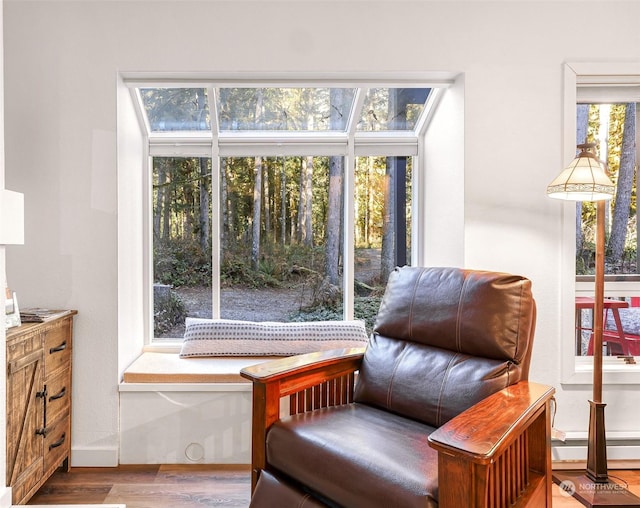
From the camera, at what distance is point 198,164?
2682 mm

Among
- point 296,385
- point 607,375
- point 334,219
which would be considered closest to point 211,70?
point 334,219

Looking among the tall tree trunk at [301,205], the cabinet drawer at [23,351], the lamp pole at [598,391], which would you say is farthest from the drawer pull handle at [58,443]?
the lamp pole at [598,391]

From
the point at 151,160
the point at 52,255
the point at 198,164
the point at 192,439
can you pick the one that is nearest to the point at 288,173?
the point at 198,164

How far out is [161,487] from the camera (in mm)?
2002

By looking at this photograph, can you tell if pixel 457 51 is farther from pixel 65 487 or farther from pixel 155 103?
pixel 65 487

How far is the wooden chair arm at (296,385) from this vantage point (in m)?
1.53

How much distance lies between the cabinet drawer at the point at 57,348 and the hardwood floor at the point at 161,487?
0.53 meters

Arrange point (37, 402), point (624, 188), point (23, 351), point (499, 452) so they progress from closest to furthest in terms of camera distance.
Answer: point (499, 452) < point (23, 351) < point (37, 402) < point (624, 188)

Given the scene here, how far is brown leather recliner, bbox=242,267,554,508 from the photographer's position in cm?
113

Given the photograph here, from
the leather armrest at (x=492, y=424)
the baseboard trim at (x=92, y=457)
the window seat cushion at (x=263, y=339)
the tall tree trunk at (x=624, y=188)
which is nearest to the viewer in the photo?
the leather armrest at (x=492, y=424)

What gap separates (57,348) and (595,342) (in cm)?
239

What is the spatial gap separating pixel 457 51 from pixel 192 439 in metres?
2.32

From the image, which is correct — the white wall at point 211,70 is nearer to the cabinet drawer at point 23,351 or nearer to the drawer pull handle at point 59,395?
the drawer pull handle at point 59,395

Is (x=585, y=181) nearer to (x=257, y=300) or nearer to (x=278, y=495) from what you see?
(x=278, y=495)
